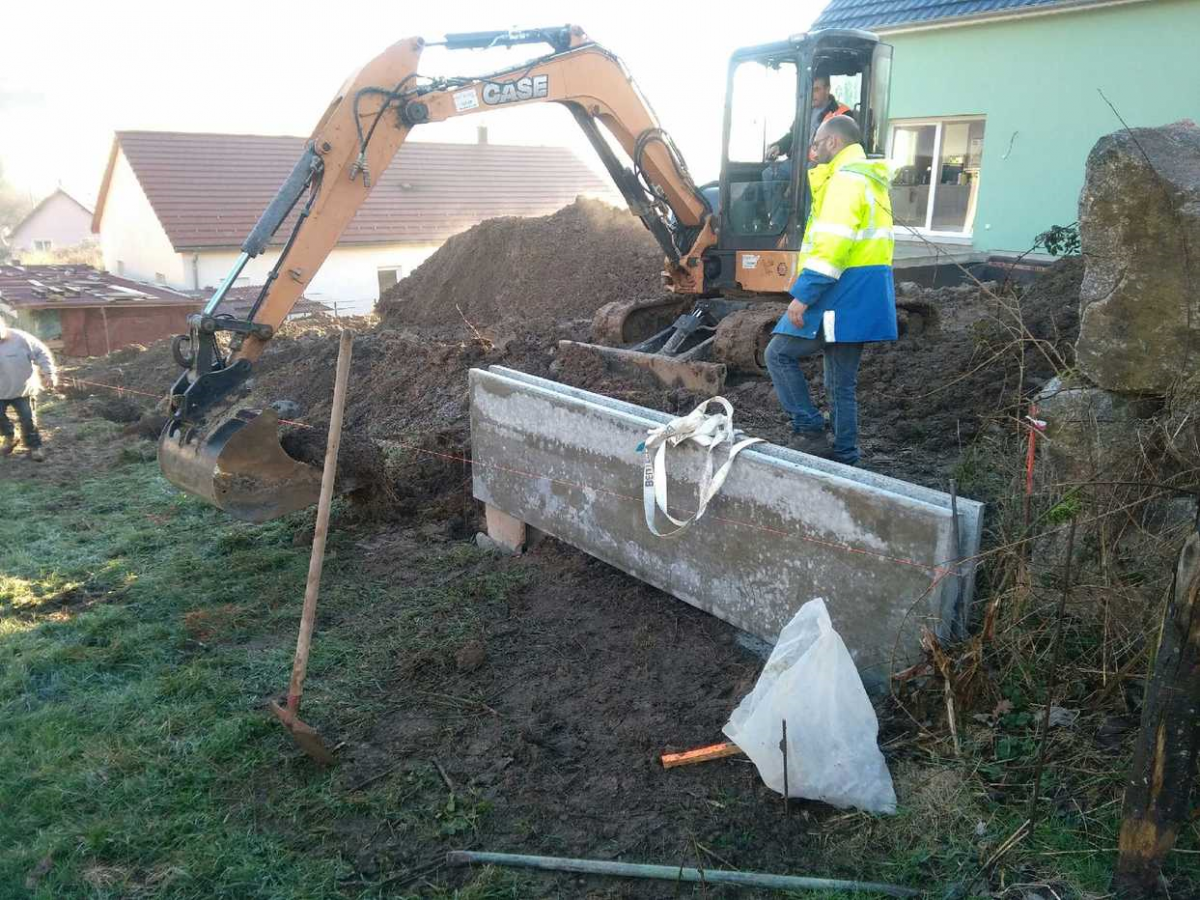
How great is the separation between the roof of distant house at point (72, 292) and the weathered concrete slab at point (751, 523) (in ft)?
45.1

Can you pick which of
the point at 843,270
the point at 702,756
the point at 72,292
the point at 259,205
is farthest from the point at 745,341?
the point at 259,205

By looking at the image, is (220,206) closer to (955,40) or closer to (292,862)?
(955,40)

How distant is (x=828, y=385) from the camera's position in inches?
203

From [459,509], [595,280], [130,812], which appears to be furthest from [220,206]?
[130,812]

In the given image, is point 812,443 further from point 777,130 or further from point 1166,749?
point 777,130

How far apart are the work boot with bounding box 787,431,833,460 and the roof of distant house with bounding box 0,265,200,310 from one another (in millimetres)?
15083

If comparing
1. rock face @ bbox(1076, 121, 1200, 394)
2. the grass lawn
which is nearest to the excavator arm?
the grass lawn

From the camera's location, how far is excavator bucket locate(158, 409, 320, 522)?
5.82 metres

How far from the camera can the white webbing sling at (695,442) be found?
4074mm

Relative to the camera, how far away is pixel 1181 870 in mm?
2652

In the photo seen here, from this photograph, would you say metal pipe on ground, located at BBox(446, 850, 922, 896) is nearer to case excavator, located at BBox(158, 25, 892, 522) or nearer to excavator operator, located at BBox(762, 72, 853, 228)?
case excavator, located at BBox(158, 25, 892, 522)

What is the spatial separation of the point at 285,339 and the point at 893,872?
1239cm

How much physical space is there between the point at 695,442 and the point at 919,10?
12612 millimetres

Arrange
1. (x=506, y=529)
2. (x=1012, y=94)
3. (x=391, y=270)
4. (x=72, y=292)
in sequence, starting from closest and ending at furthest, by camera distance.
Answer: (x=506, y=529), (x=1012, y=94), (x=72, y=292), (x=391, y=270)
